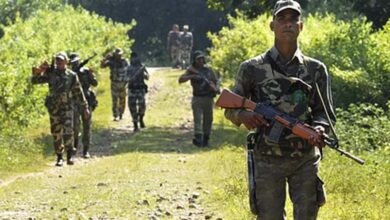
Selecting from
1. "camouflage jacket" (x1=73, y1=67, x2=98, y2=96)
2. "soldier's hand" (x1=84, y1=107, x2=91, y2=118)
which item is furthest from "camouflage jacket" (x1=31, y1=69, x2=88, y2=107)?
"camouflage jacket" (x1=73, y1=67, x2=98, y2=96)

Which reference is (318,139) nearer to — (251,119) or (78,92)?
(251,119)

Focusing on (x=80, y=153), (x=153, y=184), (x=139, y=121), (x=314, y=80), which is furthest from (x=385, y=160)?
(x=139, y=121)

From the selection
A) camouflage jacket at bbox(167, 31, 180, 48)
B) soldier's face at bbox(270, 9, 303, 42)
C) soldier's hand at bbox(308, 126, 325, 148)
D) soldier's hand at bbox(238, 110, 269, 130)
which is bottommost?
camouflage jacket at bbox(167, 31, 180, 48)

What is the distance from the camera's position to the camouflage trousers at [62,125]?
13953 mm

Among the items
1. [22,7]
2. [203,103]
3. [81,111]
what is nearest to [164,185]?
[81,111]

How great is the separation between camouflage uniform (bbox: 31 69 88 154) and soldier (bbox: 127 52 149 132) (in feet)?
15.8

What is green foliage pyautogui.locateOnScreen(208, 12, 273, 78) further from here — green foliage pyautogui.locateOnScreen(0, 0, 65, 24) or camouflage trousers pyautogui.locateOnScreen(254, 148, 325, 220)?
green foliage pyautogui.locateOnScreen(0, 0, 65, 24)

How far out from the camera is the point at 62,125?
14.1 m

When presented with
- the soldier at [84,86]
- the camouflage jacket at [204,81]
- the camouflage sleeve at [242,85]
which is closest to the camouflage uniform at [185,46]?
the camouflage jacket at [204,81]

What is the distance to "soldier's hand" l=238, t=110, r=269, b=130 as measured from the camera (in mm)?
5500

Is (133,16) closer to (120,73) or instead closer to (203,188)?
(120,73)

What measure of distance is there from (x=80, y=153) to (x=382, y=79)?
6094 mm

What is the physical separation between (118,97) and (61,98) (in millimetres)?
8487

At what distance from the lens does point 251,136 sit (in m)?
5.73
